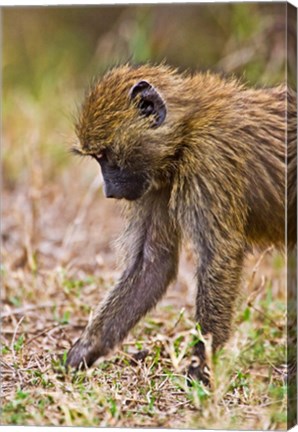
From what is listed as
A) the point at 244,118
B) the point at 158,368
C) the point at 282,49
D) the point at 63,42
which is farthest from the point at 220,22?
the point at 158,368

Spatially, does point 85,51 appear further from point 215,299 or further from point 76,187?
point 215,299

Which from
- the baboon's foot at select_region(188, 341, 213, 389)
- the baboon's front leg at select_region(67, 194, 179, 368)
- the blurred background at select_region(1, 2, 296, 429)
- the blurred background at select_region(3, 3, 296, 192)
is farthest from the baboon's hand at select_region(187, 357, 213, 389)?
the blurred background at select_region(3, 3, 296, 192)

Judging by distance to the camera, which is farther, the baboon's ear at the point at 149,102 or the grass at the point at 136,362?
the baboon's ear at the point at 149,102

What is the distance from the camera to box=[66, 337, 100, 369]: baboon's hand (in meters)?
6.67

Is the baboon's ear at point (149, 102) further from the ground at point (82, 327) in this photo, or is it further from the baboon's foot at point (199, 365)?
the baboon's foot at point (199, 365)

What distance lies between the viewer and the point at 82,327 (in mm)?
7422

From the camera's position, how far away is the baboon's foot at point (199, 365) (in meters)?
6.14

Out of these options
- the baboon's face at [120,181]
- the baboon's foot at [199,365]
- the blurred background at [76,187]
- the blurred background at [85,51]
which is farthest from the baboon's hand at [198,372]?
the blurred background at [85,51]

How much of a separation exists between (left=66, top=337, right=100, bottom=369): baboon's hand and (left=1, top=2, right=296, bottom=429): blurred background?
13cm

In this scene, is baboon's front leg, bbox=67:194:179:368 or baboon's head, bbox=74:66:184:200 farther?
baboon's front leg, bbox=67:194:179:368

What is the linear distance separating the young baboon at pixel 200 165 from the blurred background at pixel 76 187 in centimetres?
24

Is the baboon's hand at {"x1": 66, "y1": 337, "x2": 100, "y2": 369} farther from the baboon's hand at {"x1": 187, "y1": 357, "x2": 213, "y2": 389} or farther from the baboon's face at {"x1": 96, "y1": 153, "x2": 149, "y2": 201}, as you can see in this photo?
the baboon's face at {"x1": 96, "y1": 153, "x2": 149, "y2": 201}

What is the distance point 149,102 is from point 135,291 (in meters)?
1.07

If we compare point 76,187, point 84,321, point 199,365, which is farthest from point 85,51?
point 199,365
